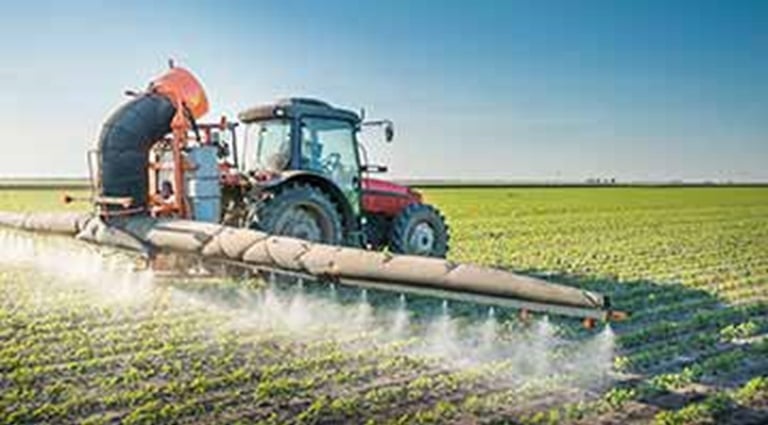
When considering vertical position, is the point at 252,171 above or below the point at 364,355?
above

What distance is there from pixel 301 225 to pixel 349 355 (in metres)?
3.13

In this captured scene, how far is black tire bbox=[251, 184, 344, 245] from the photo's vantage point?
375 inches

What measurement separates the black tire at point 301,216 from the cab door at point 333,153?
66 cm

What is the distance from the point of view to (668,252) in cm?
1645

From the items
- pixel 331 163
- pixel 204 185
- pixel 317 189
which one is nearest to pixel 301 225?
pixel 317 189

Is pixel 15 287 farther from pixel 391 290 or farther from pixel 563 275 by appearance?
pixel 563 275

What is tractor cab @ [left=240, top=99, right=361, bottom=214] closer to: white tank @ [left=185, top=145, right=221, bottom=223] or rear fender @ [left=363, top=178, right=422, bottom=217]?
rear fender @ [left=363, top=178, right=422, bottom=217]

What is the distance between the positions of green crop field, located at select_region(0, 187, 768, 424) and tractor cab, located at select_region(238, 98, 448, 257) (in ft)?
3.29

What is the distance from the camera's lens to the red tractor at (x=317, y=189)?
9.91m

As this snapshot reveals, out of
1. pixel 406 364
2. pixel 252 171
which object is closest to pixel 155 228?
pixel 252 171

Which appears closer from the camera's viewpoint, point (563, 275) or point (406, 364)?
point (406, 364)

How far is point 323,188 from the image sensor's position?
1066 centimetres

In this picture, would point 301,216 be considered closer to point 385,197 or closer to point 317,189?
point 317,189

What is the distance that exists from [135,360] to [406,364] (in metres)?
2.34
